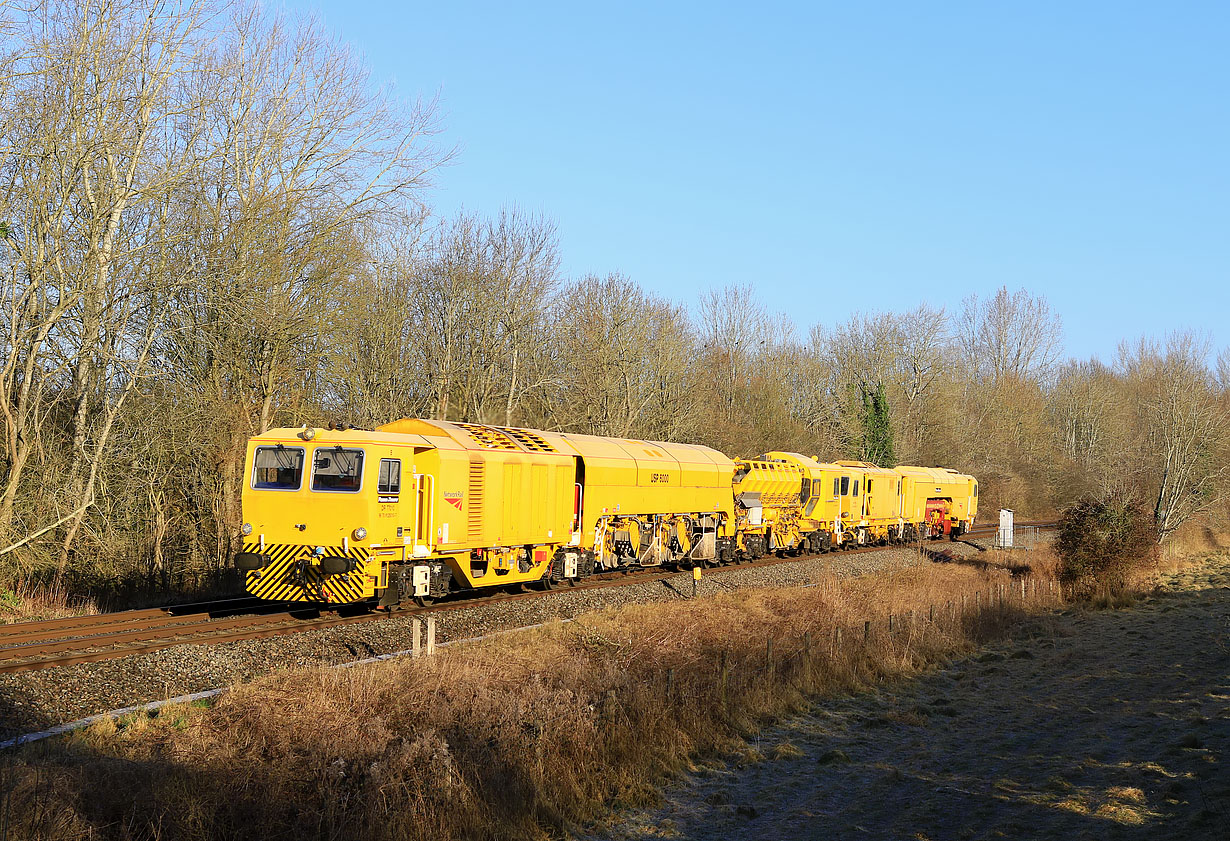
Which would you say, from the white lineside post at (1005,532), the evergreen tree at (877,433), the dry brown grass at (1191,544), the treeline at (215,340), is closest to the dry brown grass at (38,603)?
the treeline at (215,340)

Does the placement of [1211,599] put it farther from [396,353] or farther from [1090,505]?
[396,353]

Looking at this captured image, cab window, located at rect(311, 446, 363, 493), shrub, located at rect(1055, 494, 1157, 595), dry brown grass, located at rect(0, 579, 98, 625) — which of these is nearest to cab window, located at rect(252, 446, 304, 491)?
cab window, located at rect(311, 446, 363, 493)

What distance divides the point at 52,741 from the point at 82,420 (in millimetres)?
12193

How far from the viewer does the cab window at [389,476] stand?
16.1 meters

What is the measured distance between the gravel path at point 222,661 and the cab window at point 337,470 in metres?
2.29

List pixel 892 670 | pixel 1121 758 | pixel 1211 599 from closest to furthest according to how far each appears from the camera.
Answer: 1. pixel 1121 758
2. pixel 892 670
3. pixel 1211 599

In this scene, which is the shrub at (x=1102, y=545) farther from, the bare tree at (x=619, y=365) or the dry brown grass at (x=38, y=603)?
the dry brown grass at (x=38, y=603)

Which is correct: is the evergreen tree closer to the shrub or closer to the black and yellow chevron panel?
the shrub

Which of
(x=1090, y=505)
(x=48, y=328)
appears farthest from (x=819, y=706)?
(x=1090, y=505)

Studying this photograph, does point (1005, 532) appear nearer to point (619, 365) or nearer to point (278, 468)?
point (619, 365)

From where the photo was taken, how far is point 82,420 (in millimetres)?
19375

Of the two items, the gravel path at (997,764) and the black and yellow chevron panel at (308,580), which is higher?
the black and yellow chevron panel at (308,580)

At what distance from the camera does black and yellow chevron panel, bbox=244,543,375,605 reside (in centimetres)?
1569

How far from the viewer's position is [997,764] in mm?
11281
